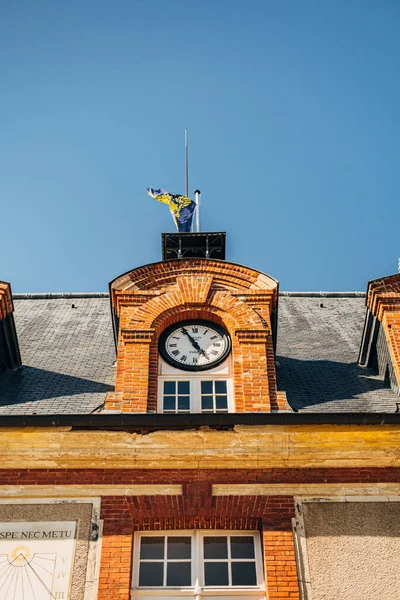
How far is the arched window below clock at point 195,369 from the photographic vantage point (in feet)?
32.7

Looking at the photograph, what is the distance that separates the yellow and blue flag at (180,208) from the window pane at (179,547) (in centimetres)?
813

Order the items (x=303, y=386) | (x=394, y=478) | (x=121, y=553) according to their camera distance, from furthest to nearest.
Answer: (x=303, y=386) < (x=394, y=478) < (x=121, y=553)

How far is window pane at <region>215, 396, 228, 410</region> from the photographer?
32.5 ft

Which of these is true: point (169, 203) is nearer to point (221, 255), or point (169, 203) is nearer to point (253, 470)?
point (221, 255)

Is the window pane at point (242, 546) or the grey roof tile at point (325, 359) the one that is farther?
the grey roof tile at point (325, 359)

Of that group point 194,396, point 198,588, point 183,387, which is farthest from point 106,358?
point 198,588

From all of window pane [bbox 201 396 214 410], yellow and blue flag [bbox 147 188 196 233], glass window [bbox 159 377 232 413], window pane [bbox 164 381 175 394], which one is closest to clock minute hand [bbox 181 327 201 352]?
glass window [bbox 159 377 232 413]

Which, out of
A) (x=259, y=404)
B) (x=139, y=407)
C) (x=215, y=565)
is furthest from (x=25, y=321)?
(x=215, y=565)

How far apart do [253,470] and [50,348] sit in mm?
5350

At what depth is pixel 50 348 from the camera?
12.8 m

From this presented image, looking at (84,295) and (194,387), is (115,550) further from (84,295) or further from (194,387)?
(84,295)

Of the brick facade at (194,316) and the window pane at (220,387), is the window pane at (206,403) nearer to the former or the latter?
the window pane at (220,387)

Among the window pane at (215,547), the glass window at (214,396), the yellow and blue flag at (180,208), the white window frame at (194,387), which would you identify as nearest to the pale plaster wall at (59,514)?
the window pane at (215,547)

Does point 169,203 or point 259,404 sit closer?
point 259,404
